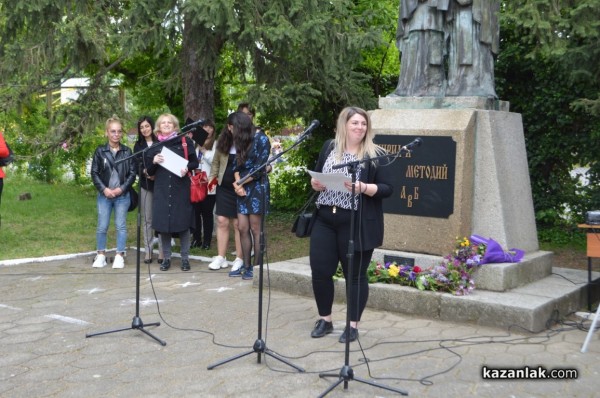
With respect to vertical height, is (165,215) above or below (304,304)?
above

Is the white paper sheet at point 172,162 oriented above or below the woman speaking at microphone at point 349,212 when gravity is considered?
above

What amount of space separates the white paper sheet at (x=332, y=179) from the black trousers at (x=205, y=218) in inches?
197

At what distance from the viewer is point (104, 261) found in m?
8.77

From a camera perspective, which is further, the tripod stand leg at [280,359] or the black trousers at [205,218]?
the black trousers at [205,218]

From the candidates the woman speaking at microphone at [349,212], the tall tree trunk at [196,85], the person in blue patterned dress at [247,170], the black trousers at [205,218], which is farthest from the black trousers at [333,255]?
the tall tree trunk at [196,85]

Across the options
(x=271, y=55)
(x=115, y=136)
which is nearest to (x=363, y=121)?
(x=115, y=136)

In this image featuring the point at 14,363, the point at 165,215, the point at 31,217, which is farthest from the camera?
the point at 31,217

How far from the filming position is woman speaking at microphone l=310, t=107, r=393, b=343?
17.3 feet

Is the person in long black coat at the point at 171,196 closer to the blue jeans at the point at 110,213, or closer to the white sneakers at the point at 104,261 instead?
the blue jeans at the point at 110,213

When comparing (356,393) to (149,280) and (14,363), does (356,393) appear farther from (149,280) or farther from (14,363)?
(149,280)

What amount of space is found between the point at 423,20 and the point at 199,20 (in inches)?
118

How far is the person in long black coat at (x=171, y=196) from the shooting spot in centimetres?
847

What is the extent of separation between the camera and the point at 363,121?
17.4ft

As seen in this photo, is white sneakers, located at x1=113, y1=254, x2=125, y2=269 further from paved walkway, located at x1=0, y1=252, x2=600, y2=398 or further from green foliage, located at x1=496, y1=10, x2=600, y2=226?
green foliage, located at x1=496, y1=10, x2=600, y2=226
